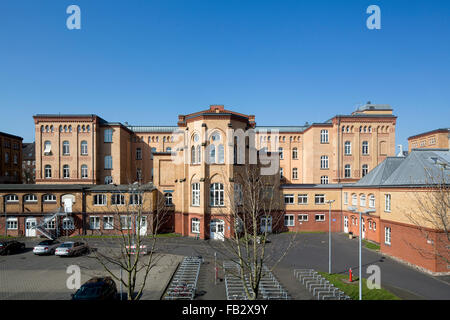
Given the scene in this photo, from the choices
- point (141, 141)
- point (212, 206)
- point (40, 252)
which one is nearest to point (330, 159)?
point (212, 206)

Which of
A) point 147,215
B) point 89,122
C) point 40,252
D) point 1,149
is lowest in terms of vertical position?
point 40,252

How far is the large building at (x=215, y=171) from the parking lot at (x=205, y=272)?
7.74 ft

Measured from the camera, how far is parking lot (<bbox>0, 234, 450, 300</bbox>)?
1391cm

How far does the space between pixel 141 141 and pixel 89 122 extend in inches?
388

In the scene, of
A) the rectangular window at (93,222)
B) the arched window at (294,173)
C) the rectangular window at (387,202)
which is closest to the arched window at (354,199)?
the rectangular window at (387,202)

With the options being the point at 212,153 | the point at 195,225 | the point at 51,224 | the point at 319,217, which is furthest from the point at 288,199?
the point at 51,224

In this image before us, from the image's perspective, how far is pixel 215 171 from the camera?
1062 inches

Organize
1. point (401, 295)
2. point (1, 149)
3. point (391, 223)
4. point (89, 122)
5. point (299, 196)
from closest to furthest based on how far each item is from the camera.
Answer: point (401, 295), point (391, 223), point (299, 196), point (89, 122), point (1, 149)

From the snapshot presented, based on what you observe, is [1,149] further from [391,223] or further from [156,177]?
[391,223]

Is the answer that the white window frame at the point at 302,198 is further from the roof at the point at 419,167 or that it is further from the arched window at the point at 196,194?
the arched window at the point at 196,194

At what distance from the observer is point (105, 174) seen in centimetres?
3978

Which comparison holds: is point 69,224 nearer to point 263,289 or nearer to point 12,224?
point 12,224

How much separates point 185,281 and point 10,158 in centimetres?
4943

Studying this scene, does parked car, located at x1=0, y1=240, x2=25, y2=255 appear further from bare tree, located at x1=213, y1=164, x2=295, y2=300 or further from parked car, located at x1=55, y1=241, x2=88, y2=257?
bare tree, located at x1=213, y1=164, x2=295, y2=300
